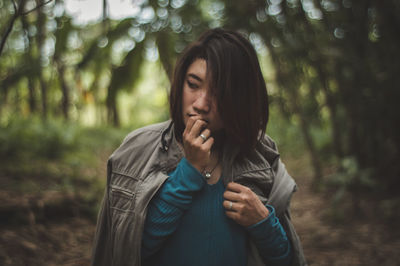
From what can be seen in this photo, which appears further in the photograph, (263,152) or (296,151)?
(296,151)

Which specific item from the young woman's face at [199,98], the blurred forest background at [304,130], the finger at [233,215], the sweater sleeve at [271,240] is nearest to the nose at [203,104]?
the young woman's face at [199,98]

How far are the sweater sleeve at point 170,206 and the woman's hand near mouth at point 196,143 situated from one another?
1.6 inches

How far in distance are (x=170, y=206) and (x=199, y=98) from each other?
0.54 metres

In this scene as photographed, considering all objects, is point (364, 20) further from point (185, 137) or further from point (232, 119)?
point (185, 137)

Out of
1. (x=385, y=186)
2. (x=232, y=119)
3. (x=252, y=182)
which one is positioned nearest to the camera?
(x=232, y=119)

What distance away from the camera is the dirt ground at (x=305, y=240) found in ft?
7.43

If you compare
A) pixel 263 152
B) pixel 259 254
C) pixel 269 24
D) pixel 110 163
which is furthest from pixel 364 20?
pixel 110 163

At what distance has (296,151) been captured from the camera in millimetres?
8102

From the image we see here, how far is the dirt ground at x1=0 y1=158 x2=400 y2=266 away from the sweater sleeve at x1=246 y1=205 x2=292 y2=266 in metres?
1.88

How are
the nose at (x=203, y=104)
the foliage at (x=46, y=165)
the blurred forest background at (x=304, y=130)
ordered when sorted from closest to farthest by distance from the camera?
the nose at (x=203, y=104), the blurred forest background at (x=304, y=130), the foliage at (x=46, y=165)

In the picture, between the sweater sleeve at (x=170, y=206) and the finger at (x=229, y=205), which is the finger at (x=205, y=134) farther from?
the finger at (x=229, y=205)

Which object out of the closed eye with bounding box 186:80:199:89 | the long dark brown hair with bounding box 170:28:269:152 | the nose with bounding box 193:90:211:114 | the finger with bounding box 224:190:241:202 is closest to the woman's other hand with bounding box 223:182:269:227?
the finger with bounding box 224:190:241:202

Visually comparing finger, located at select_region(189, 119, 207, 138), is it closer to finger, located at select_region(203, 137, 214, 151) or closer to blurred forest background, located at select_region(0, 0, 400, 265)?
finger, located at select_region(203, 137, 214, 151)

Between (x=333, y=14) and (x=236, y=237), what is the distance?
4164 mm
